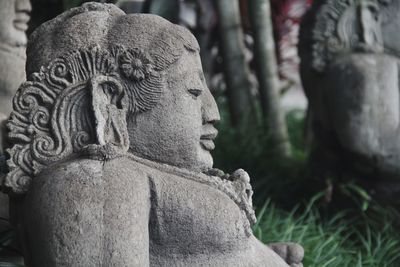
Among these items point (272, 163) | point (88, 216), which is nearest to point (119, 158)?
point (88, 216)

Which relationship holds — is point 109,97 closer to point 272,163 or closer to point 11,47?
point 11,47

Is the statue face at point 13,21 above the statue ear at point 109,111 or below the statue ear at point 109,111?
above

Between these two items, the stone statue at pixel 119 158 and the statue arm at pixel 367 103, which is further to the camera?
the statue arm at pixel 367 103

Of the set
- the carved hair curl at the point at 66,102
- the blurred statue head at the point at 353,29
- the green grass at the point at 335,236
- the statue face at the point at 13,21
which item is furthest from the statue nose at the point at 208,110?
the blurred statue head at the point at 353,29

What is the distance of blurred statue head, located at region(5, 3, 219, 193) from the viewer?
2.57 metres

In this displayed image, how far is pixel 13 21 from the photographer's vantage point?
157 inches

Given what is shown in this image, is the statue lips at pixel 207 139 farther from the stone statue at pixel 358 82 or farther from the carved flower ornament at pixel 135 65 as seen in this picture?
the stone statue at pixel 358 82

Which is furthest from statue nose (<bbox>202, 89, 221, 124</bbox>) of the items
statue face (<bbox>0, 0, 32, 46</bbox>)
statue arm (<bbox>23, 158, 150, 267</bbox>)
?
statue face (<bbox>0, 0, 32, 46</bbox>)

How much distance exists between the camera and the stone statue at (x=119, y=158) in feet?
7.92

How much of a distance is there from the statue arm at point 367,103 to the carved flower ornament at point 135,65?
1814mm

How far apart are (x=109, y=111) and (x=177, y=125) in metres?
0.21

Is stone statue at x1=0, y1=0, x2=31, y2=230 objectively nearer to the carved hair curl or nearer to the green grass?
the carved hair curl

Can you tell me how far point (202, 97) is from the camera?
9.22ft

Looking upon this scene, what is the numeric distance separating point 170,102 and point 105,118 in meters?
0.21
